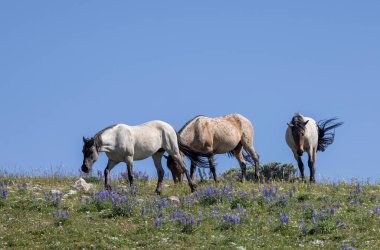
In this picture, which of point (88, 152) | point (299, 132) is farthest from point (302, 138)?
point (88, 152)

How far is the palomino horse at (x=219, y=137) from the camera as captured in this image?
77.3 feet

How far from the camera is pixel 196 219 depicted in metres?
15.7

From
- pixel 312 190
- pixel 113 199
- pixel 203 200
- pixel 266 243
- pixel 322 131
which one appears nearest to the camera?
pixel 266 243

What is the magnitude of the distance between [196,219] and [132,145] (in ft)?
17.1

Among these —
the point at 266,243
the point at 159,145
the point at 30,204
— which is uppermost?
the point at 159,145

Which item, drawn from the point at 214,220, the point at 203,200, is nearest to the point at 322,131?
the point at 203,200

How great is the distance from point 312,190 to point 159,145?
465 cm

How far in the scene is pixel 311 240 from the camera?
14.5 metres

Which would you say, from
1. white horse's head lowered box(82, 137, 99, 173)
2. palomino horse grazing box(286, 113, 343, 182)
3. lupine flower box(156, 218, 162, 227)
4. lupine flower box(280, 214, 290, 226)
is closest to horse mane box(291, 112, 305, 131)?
palomino horse grazing box(286, 113, 343, 182)

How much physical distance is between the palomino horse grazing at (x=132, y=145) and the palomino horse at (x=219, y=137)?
1066 millimetres

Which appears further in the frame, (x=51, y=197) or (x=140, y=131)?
(x=140, y=131)

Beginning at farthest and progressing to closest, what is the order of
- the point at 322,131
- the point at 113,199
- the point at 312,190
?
the point at 322,131 → the point at 312,190 → the point at 113,199

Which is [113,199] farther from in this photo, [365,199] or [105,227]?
[365,199]

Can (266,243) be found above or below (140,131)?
below
